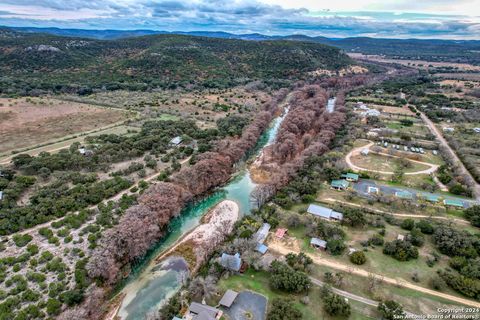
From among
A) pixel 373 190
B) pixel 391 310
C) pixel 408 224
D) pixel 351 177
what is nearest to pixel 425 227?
pixel 408 224

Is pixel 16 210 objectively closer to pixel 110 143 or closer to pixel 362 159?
pixel 110 143

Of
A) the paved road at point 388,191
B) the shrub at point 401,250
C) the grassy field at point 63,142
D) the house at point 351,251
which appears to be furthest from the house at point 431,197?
the grassy field at point 63,142

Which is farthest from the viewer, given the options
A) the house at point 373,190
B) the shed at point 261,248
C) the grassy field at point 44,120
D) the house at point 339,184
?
the grassy field at point 44,120

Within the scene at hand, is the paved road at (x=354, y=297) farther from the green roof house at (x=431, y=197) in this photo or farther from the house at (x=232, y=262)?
the green roof house at (x=431, y=197)

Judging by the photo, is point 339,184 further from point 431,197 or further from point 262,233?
point 262,233

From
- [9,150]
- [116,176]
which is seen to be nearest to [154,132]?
[116,176]

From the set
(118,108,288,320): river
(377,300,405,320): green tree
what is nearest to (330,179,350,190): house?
(118,108,288,320): river

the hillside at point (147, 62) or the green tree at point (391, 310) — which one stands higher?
the hillside at point (147, 62)

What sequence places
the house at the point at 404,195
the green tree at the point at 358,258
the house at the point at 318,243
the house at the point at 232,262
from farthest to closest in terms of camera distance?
the house at the point at 404,195 → the house at the point at 318,243 → the green tree at the point at 358,258 → the house at the point at 232,262
